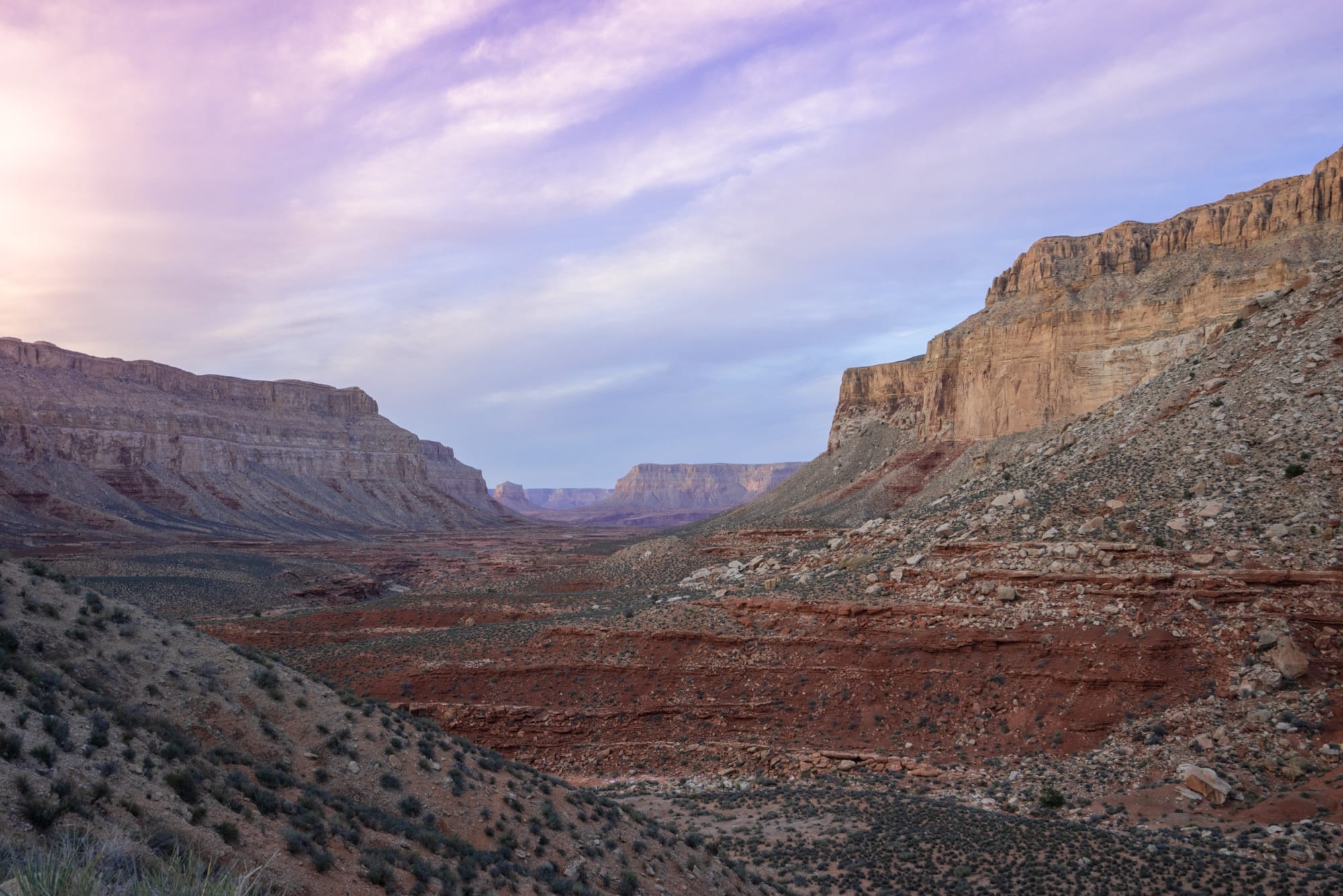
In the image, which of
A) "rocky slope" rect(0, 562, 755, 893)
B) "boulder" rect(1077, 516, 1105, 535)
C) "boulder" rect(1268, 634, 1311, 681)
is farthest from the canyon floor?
"rocky slope" rect(0, 562, 755, 893)

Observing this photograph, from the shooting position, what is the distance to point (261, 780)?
902 centimetres

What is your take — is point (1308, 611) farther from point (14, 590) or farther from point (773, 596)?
point (14, 590)

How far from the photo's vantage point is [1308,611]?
666 inches

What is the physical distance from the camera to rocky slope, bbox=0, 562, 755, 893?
683 cm

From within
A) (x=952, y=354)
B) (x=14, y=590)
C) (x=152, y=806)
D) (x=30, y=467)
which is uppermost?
(x=952, y=354)

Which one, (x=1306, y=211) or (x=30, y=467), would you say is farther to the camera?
(x=30, y=467)

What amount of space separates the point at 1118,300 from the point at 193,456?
106 metres

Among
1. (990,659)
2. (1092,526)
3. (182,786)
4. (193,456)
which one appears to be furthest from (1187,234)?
(193,456)

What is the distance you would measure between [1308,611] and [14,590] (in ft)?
78.1

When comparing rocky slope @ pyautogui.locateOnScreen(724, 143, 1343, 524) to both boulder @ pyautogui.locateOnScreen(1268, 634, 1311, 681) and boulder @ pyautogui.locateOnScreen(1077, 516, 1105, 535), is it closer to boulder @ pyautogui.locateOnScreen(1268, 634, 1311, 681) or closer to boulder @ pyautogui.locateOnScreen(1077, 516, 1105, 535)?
boulder @ pyautogui.locateOnScreen(1077, 516, 1105, 535)

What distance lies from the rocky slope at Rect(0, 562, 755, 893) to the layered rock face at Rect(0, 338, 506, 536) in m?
69.4

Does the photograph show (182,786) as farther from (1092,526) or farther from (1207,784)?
(1092,526)

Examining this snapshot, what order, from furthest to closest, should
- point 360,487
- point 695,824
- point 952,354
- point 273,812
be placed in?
point 360,487 < point 952,354 < point 695,824 < point 273,812

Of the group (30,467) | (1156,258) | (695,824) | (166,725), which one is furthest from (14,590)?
(30,467)
